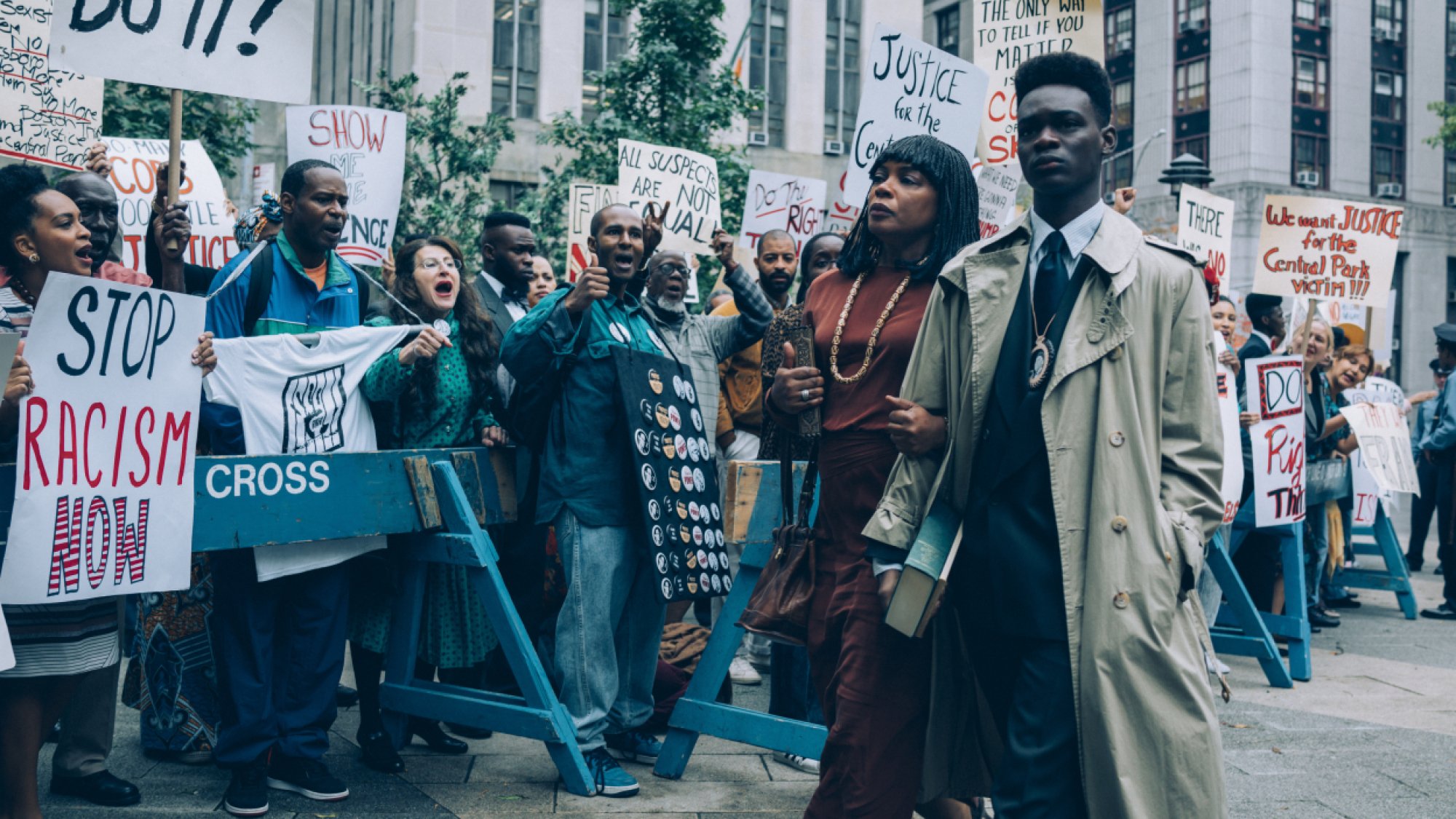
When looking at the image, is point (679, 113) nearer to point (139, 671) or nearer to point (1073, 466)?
point (139, 671)

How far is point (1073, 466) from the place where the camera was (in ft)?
9.14

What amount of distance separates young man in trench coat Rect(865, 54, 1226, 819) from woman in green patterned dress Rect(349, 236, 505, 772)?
2592 millimetres

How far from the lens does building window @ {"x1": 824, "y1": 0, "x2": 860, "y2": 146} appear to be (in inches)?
1335

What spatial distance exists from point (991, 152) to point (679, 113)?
8929mm

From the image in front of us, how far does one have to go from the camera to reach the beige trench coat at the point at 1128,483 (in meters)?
2.67

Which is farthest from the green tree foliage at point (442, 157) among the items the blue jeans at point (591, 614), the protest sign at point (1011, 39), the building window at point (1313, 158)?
the building window at point (1313, 158)

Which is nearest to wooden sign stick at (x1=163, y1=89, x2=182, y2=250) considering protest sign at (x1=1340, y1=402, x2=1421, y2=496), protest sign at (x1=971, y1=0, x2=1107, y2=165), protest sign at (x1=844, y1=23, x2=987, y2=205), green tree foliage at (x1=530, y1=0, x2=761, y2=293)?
protest sign at (x1=844, y1=23, x2=987, y2=205)

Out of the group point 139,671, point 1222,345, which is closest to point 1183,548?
point 139,671

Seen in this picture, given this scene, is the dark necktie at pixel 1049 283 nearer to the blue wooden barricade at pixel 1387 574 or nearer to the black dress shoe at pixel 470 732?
the black dress shoe at pixel 470 732

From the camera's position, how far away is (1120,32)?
147ft

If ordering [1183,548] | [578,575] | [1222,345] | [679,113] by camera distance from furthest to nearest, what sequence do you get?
[679,113]
[1222,345]
[578,575]
[1183,548]

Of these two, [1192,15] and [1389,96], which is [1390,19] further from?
[1192,15]

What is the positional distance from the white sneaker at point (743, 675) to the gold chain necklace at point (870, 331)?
352cm

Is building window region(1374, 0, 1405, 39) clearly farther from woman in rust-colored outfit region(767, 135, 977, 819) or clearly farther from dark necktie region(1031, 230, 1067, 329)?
dark necktie region(1031, 230, 1067, 329)
